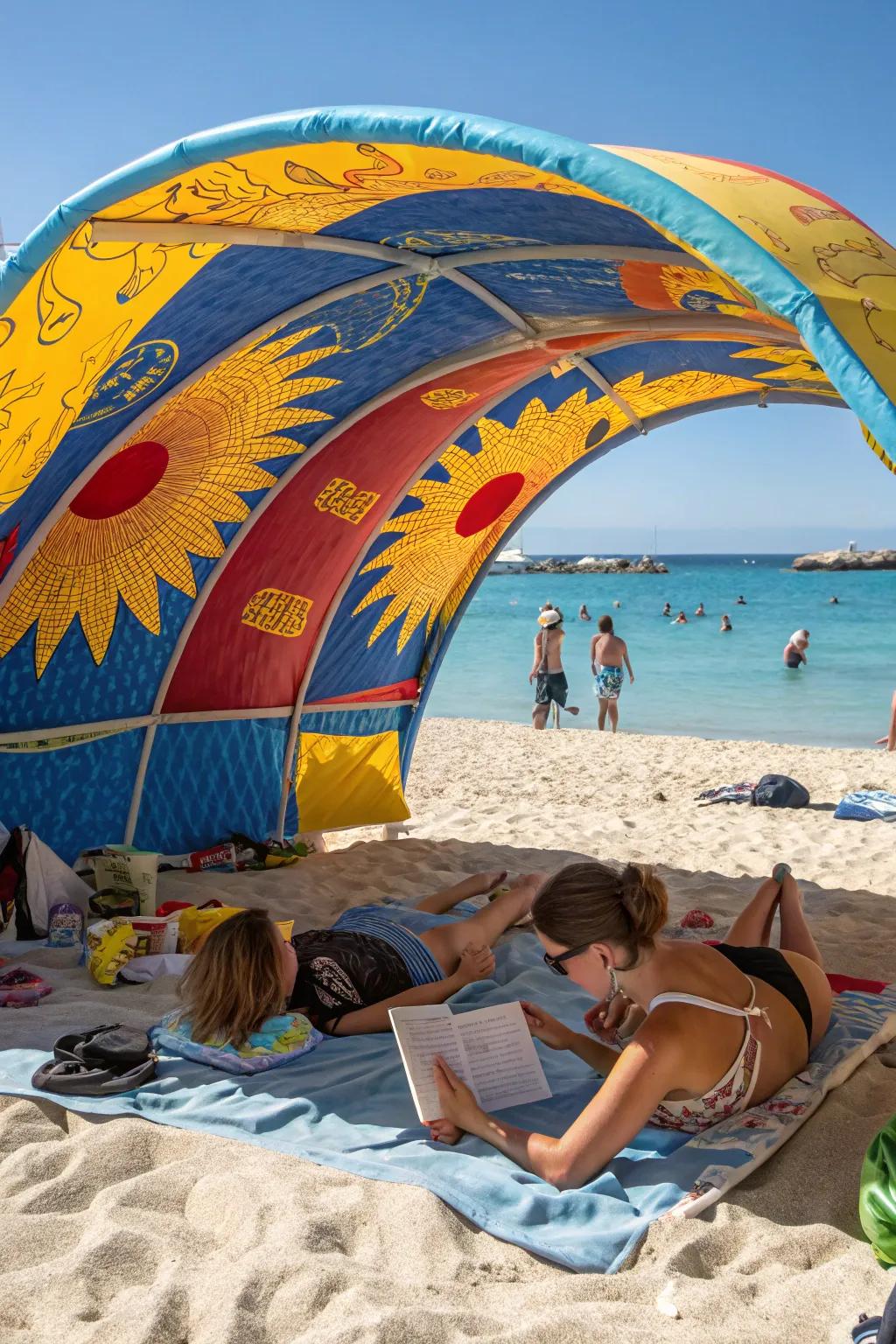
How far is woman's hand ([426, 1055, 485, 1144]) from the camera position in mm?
3145

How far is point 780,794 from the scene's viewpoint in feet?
28.4

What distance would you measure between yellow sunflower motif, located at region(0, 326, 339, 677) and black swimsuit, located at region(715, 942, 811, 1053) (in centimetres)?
355

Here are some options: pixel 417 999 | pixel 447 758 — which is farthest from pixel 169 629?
pixel 447 758

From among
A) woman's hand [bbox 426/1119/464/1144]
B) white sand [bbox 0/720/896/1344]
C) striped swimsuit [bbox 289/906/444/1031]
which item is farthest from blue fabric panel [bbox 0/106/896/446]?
striped swimsuit [bbox 289/906/444/1031]

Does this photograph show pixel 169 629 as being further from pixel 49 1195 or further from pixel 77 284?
pixel 49 1195

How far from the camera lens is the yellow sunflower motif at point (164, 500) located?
18.1ft

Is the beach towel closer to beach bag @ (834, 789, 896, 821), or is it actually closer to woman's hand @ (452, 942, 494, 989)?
woman's hand @ (452, 942, 494, 989)

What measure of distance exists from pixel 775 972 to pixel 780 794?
218 inches

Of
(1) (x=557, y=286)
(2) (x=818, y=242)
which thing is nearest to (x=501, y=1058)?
(2) (x=818, y=242)

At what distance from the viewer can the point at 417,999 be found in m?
4.12

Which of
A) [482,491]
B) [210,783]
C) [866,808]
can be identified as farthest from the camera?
[866,808]

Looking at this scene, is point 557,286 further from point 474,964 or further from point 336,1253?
point 336,1253

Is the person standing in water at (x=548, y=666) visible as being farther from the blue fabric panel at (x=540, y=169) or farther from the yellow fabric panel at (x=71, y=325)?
the blue fabric panel at (x=540, y=169)

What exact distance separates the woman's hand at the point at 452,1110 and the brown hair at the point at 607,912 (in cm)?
62
